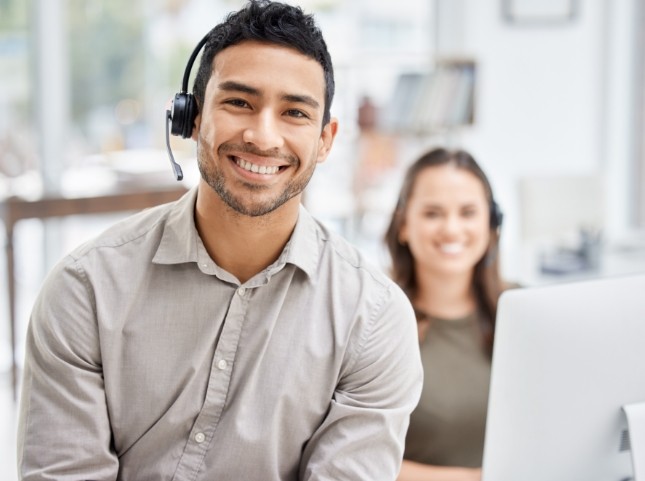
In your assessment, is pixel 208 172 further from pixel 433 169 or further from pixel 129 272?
pixel 433 169

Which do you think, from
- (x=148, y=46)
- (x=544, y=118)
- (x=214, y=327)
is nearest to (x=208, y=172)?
(x=214, y=327)

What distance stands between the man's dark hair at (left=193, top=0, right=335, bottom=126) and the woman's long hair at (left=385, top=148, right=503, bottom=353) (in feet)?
2.35

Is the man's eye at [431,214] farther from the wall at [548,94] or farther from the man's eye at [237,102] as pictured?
the wall at [548,94]

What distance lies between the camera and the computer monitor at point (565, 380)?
128cm

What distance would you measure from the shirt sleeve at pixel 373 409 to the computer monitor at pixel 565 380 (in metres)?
0.18

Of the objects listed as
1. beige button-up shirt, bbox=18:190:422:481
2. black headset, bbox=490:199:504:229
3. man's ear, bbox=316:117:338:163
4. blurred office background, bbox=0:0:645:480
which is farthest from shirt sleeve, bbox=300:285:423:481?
blurred office background, bbox=0:0:645:480

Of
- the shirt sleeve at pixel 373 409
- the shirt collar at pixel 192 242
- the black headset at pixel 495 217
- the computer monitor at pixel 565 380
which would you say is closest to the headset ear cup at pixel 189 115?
the shirt collar at pixel 192 242

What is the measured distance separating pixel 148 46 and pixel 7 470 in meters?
2.12

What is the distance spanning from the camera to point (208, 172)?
4.61 ft

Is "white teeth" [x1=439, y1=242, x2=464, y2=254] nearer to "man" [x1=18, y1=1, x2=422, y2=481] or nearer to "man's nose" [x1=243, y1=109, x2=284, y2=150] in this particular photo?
"man" [x1=18, y1=1, x2=422, y2=481]

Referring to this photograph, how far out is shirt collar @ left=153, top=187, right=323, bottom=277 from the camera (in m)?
Result: 1.42

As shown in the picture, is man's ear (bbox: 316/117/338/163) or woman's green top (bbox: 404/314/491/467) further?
woman's green top (bbox: 404/314/491/467)

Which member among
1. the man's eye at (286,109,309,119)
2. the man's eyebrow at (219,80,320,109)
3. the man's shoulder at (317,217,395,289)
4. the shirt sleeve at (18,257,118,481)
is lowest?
the shirt sleeve at (18,257,118,481)

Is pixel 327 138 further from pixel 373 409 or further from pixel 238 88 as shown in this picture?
pixel 373 409
